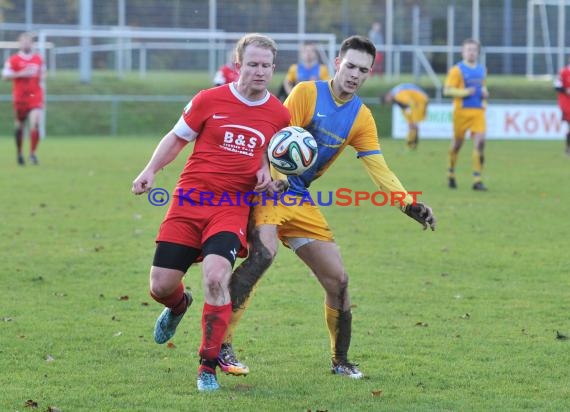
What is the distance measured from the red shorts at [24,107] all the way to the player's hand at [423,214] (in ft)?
49.4

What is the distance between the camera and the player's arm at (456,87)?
1650 cm

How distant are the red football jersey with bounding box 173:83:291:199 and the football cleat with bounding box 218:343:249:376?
2.86 ft

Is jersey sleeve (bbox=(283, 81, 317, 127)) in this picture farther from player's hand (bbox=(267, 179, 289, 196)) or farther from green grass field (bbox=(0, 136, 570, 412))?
green grass field (bbox=(0, 136, 570, 412))

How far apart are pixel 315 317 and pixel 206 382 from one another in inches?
87.8

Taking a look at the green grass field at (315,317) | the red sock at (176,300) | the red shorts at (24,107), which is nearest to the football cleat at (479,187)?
the green grass field at (315,317)

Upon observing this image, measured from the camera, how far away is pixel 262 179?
600 cm

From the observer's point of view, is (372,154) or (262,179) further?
(372,154)

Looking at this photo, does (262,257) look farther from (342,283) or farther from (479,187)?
(479,187)

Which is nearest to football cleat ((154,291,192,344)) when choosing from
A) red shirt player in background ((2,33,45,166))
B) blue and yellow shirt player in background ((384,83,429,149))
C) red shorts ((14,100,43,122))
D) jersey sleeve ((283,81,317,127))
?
jersey sleeve ((283,81,317,127))

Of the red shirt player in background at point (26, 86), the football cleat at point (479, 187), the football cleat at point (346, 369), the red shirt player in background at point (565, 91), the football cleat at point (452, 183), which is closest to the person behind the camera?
the football cleat at point (346, 369)

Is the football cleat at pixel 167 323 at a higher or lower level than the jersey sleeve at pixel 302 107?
lower

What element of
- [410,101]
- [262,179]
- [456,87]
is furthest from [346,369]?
[410,101]

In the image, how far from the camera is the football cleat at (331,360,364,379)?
243 inches

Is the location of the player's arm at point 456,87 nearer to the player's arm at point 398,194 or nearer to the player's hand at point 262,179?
the player's arm at point 398,194
